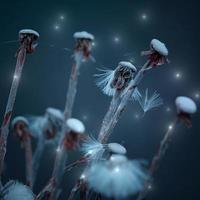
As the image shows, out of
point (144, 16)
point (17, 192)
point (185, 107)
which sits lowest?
point (17, 192)

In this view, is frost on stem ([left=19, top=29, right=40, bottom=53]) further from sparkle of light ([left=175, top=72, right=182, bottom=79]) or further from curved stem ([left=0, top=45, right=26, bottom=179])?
sparkle of light ([left=175, top=72, right=182, bottom=79])

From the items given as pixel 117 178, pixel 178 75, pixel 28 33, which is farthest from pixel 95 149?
pixel 178 75

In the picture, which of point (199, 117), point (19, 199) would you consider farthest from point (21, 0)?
point (19, 199)

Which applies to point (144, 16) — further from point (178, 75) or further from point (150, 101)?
point (150, 101)

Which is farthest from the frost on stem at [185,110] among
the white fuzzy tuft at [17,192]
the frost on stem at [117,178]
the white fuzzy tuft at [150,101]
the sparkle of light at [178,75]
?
the sparkle of light at [178,75]

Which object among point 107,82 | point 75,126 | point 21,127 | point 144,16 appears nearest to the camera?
point 75,126

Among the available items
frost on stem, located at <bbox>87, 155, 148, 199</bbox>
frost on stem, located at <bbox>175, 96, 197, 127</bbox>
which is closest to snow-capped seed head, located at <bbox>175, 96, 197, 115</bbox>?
frost on stem, located at <bbox>175, 96, 197, 127</bbox>

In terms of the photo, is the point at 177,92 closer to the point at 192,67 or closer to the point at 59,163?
the point at 192,67

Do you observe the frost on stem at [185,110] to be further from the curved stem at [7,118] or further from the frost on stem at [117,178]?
the curved stem at [7,118]
